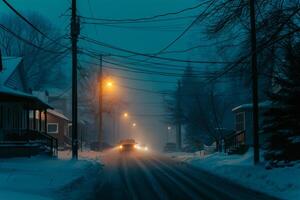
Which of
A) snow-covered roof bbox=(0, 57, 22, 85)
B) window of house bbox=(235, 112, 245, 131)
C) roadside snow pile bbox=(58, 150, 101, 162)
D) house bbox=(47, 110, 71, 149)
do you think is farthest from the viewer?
house bbox=(47, 110, 71, 149)

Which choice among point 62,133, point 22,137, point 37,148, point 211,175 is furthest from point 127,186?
point 62,133

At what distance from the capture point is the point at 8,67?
136 feet

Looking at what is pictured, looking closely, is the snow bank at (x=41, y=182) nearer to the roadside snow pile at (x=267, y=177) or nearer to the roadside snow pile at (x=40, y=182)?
the roadside snow pile at (x=40, y=182)

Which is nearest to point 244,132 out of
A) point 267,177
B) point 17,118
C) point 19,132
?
point 19,132

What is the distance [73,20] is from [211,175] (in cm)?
1290

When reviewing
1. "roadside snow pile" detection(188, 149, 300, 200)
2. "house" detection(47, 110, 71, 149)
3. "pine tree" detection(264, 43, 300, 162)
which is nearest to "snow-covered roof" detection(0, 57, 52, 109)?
"roadside snow pile" detection(188, 149, 300, 200)

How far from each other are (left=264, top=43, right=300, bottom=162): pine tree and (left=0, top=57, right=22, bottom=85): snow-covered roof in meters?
18.0

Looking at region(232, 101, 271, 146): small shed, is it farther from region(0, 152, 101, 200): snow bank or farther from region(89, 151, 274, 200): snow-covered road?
region(0, 152, 101, 200): snow bank

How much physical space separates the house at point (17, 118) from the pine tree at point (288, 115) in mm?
14133

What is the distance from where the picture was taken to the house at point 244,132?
133ft

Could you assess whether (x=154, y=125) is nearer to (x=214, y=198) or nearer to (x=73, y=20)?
(x=73, y=20)

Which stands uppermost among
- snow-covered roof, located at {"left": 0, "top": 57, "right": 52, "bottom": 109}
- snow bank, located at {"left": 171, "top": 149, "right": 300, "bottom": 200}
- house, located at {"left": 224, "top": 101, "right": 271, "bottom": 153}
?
snow-covered roof, located at {"left": 0, "top": 57, "right": 52, "bottom": 109}

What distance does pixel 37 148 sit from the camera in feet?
114

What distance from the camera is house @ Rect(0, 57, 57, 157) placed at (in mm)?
32906
